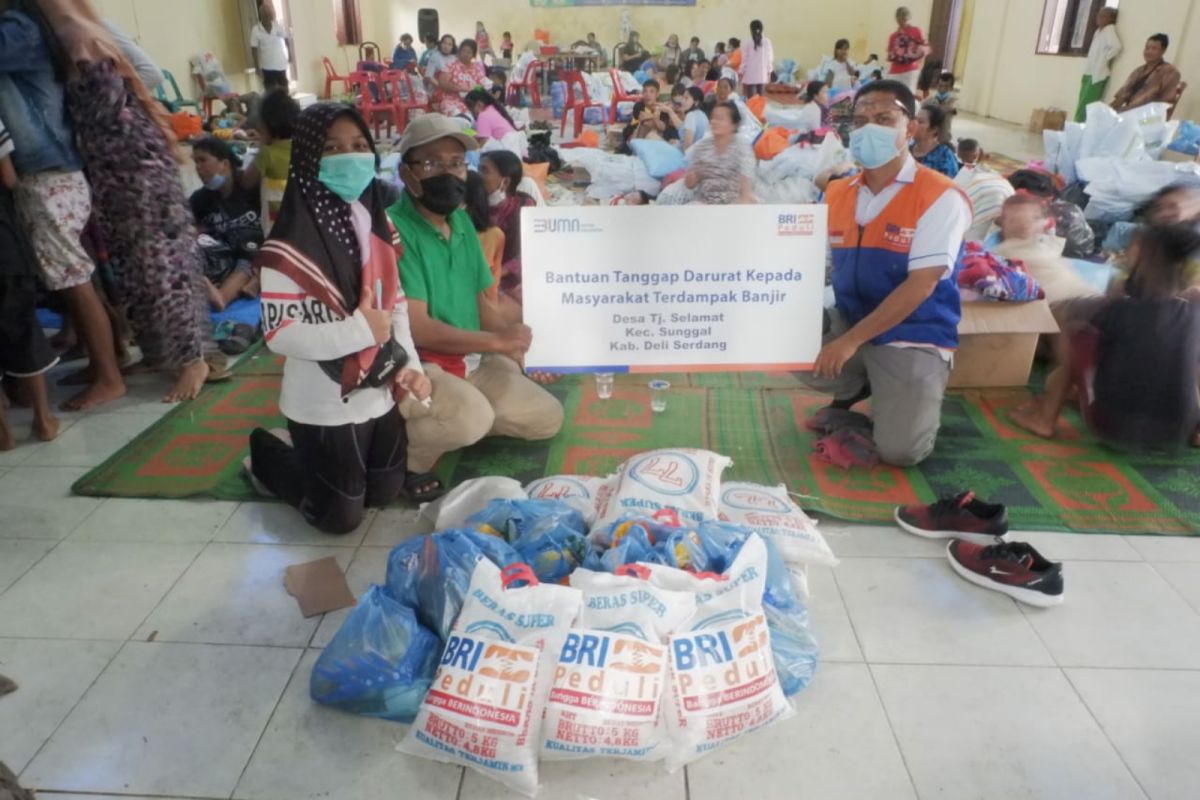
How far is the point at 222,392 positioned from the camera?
3.28 m

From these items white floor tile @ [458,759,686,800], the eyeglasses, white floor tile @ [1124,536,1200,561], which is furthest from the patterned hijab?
white floor tile @ [1124,536,1200,561]

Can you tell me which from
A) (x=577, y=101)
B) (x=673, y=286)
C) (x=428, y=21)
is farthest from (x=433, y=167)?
(x=428, y=21)

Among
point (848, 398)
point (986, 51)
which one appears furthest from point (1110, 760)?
point (986, 51)

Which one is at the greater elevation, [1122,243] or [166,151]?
[166,151]

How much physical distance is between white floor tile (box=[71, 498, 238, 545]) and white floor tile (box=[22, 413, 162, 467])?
14.0 inches

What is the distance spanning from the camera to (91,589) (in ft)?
6.98

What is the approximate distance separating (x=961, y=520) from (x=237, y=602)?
1877mm

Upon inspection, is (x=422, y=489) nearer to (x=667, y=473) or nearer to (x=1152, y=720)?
(x=667, y=473)

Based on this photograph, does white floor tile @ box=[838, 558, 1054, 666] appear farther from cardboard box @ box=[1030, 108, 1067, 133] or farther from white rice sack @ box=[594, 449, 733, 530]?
cardboard box @ box=[1030, 108, 1067, 133]

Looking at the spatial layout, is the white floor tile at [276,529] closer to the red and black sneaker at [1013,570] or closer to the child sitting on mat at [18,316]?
the child sitting on mat at [18,316]

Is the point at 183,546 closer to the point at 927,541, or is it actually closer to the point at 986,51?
the point at 927,541

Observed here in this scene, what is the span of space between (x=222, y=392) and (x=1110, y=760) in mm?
3034

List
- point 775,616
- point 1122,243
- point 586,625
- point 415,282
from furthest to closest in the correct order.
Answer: point 1122,243 → point 415,282 → point 775,616 → point 586,625

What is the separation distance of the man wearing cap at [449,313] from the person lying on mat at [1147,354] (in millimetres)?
1821
